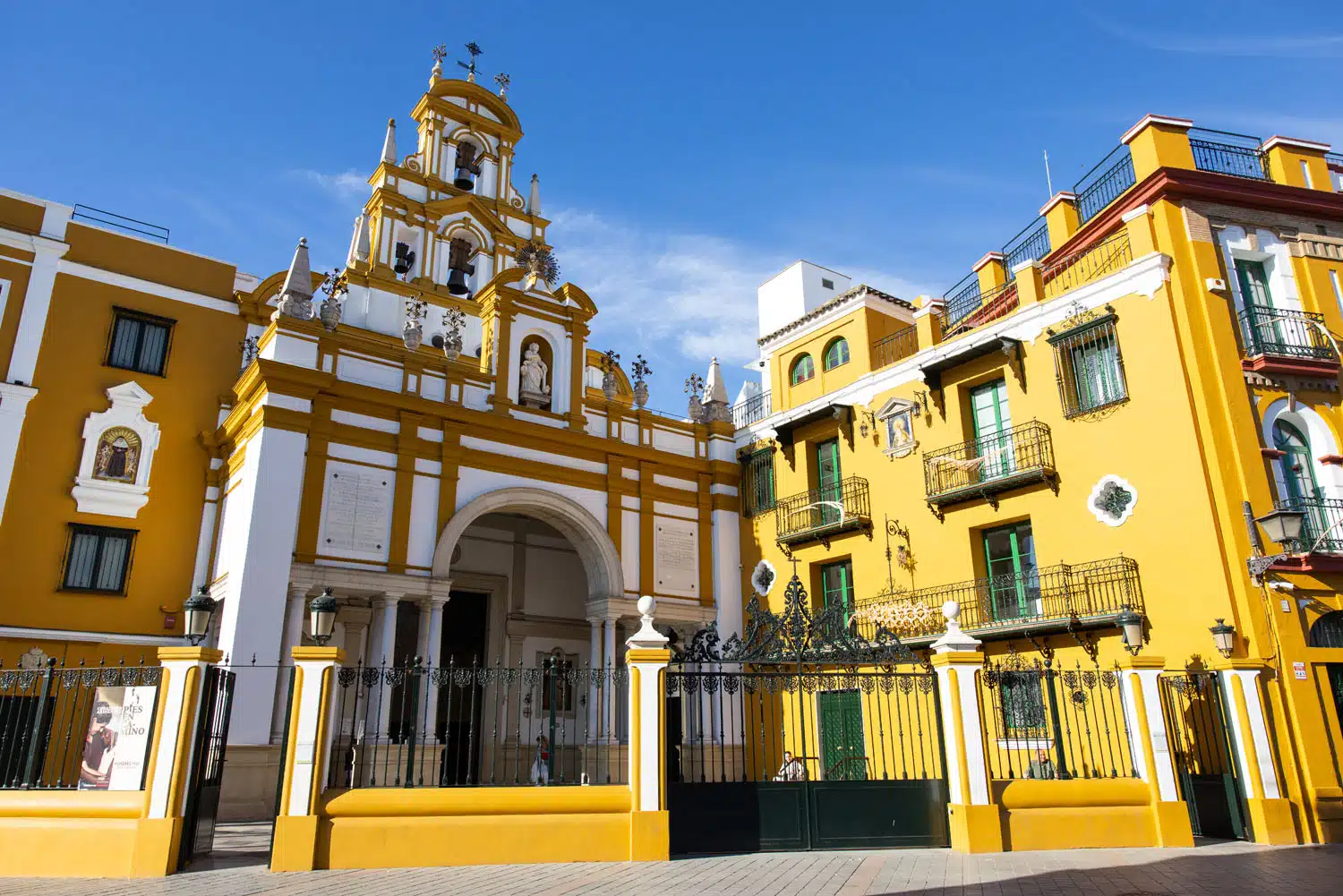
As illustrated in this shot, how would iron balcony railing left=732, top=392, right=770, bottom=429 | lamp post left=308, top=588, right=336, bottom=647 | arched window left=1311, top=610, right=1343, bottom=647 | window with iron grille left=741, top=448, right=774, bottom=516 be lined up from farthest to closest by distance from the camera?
1. iron balcony railing left=732, top=392, right=770, bottom=429
2. window with iron grille left=741, top=448, right=774, bottom=516
3. arched window left=1311, top=610, right=1343, bottom=647
4. lamp post left=308, top=588, right=336, bottom=647

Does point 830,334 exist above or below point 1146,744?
above

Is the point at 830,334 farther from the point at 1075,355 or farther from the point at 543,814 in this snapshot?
the point at 543,814

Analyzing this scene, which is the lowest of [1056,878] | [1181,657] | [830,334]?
[1056,878]

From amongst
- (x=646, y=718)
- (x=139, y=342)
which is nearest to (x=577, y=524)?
(x=139, y=342)

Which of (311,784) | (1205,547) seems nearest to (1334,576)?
(1205,547)

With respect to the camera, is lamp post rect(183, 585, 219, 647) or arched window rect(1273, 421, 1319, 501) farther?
arched window rect(1273, 421, 1319, 501)

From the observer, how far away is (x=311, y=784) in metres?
9.55

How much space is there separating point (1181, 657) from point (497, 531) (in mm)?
14934

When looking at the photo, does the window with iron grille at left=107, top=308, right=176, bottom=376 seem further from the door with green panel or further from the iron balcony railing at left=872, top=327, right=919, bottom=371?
the door with green panel

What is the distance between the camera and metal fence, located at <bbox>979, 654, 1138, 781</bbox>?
46.0ft

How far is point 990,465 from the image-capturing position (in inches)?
678

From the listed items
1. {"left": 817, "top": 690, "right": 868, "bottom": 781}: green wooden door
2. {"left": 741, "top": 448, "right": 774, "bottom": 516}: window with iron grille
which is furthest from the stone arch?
{"left": 817, "top": 690, "right": 868, "bottom": 781}: green wooden door

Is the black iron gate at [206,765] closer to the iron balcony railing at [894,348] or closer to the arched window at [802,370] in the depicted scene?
the iron balcony railing at [894,348]

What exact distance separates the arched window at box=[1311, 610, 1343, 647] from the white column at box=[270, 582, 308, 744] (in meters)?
15.7
